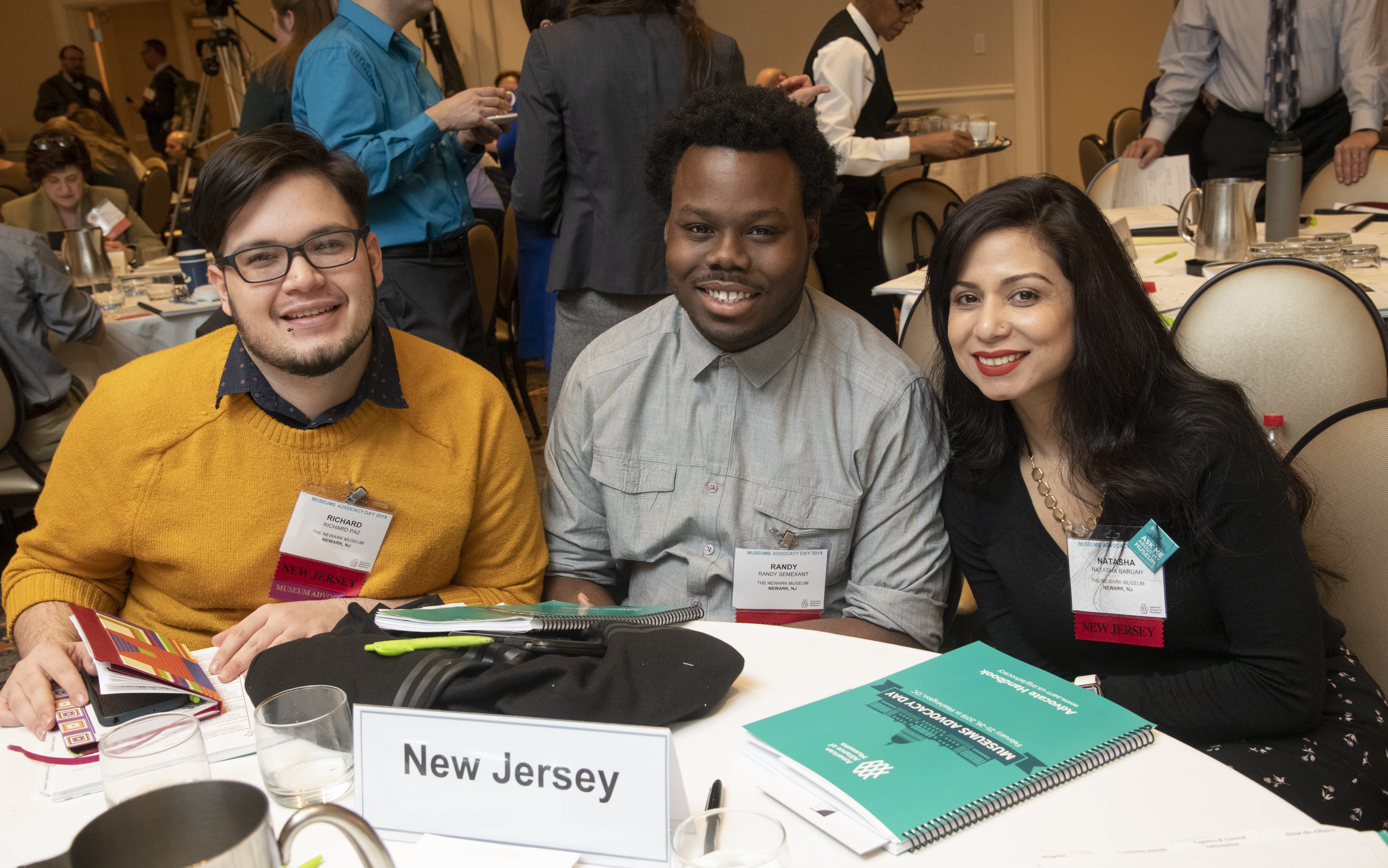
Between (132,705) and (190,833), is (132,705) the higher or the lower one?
the lower one

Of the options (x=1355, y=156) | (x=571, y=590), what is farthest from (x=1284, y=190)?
(x=571, y=590)

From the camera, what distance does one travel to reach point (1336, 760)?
1.32 meters

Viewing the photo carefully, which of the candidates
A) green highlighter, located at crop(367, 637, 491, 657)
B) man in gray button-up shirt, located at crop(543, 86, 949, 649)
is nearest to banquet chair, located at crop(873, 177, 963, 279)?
man in gray button-up shirt, located at crop(543, 86, 949, 649)

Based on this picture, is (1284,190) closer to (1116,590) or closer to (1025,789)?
(1116,590)

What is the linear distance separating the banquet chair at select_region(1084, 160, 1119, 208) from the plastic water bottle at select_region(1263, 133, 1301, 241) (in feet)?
3.60

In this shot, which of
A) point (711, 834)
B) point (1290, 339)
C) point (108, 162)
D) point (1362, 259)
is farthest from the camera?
point (108, 162)

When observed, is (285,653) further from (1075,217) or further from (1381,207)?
(1381,207)

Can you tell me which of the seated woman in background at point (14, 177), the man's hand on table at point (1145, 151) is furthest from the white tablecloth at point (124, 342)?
the seated woman in background at point (14, 177)

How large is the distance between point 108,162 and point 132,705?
23.1 ft

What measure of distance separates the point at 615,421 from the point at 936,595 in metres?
0.61

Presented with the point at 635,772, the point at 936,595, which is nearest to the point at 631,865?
the point at 635,772

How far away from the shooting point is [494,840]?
89 cm

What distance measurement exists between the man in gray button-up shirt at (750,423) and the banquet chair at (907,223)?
236 centimetres

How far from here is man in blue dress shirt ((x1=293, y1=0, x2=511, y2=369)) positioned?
259cm
